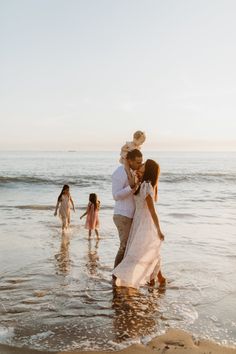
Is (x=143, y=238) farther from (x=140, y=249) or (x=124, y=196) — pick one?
(x=124, y=196)

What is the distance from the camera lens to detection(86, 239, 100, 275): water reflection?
7922 mm

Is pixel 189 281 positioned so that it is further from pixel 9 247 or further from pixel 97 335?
pixel 9 247

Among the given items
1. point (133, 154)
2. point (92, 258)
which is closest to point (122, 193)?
point (133, 154)

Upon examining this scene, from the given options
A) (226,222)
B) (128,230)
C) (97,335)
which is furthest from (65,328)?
(226,222)

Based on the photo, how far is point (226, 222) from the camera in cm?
1447

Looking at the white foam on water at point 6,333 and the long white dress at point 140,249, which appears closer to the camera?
the white foam on water at point 6,333

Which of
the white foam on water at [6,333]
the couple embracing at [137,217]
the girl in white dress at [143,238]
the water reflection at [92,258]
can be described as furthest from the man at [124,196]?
the white foam on water at [6,333]

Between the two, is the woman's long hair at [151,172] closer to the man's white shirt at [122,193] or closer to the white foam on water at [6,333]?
the man's white shirt at [122,193]

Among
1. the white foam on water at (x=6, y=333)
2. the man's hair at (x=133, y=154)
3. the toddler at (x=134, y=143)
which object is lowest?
the white foam on water at (x=6, y=333)

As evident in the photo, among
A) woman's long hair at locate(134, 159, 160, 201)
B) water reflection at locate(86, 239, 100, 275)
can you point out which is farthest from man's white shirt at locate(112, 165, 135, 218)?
water reflection at locate(86, 239, 100, 275)

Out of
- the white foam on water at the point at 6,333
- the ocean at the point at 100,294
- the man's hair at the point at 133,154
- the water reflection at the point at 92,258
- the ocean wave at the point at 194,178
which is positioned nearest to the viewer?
the white foam on water at the point at 6,333

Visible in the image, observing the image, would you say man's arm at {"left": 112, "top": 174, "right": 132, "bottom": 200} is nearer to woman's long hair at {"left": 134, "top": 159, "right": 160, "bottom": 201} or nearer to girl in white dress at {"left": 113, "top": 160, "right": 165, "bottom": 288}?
girl in white dress at {"left": 113, "top": 160, "right": 165, "bottom": 288}

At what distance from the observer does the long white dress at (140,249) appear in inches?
242

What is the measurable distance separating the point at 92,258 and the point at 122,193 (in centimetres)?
316
